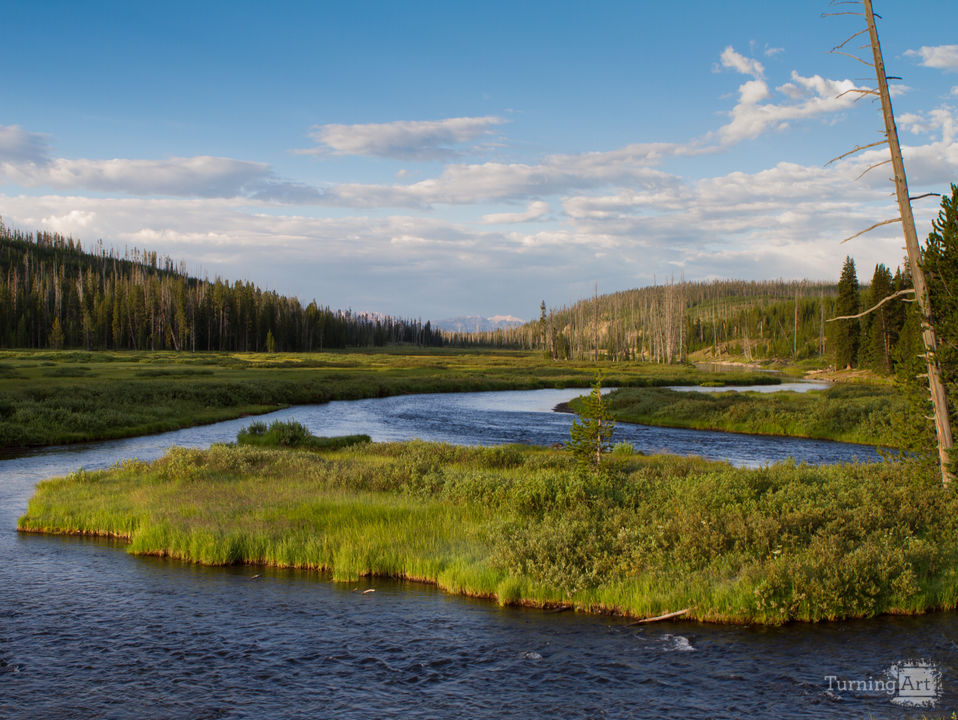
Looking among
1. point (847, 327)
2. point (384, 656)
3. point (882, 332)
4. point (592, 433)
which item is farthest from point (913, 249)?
point (847, 327)

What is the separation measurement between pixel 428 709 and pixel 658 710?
3049 mm

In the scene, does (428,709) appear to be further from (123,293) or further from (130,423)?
(123,293)

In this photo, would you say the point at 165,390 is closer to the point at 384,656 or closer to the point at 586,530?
the point at 586,530

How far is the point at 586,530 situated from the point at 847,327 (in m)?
99.0

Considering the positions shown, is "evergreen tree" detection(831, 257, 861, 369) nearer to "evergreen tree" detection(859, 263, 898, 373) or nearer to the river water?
"evergreen tree" detection(859, 263, 898, 373)

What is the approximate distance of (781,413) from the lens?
4722 cm

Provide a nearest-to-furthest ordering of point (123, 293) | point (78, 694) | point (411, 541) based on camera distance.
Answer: point (78, 694)
point (411, 541)
point (123, 293)

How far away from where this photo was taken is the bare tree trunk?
667 inches

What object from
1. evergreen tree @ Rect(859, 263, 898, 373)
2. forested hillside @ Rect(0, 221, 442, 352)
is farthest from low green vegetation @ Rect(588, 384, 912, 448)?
forested hillside @ Rect(0, 221, 442, 352)

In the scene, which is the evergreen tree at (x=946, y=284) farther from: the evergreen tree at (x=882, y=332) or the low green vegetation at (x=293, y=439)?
the evergreen tree at (x=882, y=332)

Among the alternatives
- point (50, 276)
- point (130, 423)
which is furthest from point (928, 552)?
point (50, 276)

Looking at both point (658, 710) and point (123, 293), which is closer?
point (658, 710)

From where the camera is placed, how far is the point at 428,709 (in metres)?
8.97

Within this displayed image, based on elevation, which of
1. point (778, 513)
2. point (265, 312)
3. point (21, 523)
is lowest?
point (21, 523)
